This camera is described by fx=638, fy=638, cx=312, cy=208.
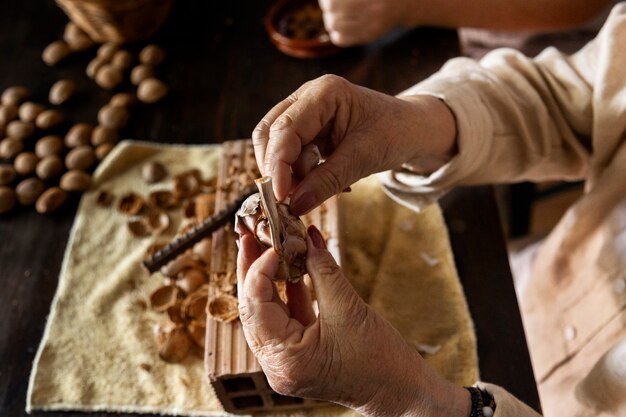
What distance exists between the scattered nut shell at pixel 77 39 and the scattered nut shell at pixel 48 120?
0.18 metres

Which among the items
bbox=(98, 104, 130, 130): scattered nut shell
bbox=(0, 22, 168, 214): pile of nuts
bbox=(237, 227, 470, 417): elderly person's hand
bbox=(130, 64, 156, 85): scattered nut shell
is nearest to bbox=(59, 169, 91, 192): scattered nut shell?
bbox=(0, 22, 168, 214): pile of nuts

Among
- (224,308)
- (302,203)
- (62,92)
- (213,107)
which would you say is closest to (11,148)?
(62,92)

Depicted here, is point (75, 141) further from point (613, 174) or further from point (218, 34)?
point (613, 174)

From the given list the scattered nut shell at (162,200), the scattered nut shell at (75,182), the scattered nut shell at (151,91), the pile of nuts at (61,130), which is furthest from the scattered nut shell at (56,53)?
the scattered nut shell at (162,200)

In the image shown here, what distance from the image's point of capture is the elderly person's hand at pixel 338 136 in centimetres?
65

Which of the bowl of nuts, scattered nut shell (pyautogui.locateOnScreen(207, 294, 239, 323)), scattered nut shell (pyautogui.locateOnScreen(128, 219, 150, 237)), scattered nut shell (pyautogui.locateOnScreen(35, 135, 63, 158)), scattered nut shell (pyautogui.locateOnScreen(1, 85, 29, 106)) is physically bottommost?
scattered nut shell (pyautogui.locateOnScreen(128, 219, 150, 237))

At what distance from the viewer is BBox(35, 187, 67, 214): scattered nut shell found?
41.3 inches

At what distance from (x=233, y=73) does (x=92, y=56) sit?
1.00 ft

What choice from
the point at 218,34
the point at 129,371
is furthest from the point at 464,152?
the point at 218,34

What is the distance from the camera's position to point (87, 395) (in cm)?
85

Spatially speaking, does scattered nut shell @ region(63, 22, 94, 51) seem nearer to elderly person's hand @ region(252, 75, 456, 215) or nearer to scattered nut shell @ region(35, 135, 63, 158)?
scattered nut shell @ region(35, 135, 63, 158)

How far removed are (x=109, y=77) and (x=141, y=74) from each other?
61 mm

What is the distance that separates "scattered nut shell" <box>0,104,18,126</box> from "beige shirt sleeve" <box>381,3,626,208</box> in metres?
0.74

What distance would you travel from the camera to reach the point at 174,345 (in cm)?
85
